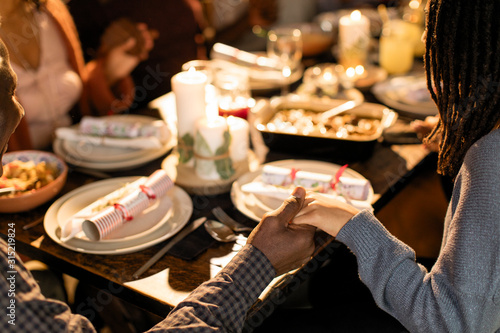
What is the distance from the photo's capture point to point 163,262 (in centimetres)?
104

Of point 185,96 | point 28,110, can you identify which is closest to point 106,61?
point 28,110

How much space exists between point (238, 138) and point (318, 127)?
0.93 feet

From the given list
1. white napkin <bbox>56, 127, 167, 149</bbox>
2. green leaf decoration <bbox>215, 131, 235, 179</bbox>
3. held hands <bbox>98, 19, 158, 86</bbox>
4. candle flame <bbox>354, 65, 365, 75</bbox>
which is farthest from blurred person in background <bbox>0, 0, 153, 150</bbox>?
candle flame <bbox>354, 65, 365, 75</bbox>

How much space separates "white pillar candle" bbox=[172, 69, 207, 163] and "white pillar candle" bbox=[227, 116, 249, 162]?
0.33ft

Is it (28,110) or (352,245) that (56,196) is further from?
(352,245)

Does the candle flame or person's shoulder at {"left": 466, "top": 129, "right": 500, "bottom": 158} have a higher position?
person's shoulder at {"left": 466, "top": 129, "right": 500, "bottom": 158}

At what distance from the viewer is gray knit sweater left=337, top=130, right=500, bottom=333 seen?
842 mm

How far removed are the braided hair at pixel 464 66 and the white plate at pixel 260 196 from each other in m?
0.31

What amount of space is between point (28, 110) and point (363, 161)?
4.00ft

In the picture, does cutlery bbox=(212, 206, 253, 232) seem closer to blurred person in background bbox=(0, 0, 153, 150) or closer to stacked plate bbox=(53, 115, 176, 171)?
stacked plate bbox=(53, 115, 176, 171)

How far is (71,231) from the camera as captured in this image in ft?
3.58

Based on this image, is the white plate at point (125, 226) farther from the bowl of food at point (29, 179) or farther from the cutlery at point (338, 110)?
the cutlery at point (338, 110)

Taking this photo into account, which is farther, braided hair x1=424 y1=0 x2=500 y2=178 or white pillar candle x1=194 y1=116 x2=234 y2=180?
white pillar candle x1=194 y1=116 x2=234 y2=180

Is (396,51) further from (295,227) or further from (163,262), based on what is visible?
(163,262)
